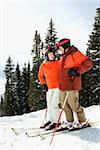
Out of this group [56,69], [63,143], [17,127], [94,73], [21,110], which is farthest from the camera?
[21,110]

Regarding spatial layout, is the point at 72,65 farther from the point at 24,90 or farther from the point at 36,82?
the point at 24,90

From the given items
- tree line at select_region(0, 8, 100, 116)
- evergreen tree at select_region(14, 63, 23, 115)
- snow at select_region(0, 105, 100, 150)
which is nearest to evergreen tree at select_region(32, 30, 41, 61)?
tree line at select_region(0, 8, 100, 116)

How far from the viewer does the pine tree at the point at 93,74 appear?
3077 cm

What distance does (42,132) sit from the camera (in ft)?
25.5

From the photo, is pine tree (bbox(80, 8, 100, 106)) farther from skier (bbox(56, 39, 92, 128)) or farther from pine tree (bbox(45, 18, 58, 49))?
skier (bbox(56, 39, 92, 128))

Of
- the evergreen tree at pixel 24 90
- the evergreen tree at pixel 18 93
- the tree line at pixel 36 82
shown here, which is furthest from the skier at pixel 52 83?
the evergreen tree at pixel 18 93

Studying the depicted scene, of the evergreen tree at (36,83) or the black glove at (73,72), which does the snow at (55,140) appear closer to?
the black glove at (73,72)

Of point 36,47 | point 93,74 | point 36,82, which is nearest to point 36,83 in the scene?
point 36,82

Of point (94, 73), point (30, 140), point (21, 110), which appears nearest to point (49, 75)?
point (30, 140)

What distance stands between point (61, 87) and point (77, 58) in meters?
0.82

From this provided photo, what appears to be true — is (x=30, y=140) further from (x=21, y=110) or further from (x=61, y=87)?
(x=21, y=110)

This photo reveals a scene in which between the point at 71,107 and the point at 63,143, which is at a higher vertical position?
the point at 71,107

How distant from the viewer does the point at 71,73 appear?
727 centimetres

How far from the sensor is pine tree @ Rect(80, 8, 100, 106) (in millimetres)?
30766
